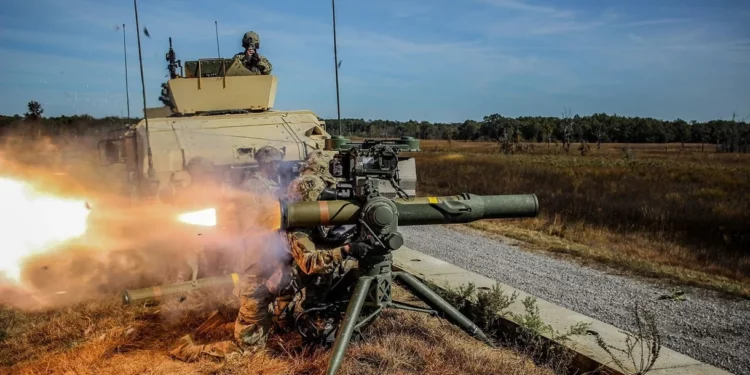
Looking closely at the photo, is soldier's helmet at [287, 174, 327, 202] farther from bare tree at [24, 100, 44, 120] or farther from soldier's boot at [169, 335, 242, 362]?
bare tree at [24, 100, 44, 120]

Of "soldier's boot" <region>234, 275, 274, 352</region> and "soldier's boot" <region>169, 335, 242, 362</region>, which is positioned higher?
"soldier's boot" <region>234, 275, 274, 352</region>

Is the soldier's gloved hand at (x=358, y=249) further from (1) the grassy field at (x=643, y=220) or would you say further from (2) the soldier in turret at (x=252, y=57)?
(2) the soldier in turret at (x=252, y=57)

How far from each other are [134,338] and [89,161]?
26.9 feet

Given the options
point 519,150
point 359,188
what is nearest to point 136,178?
point 359,188

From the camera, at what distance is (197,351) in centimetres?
549

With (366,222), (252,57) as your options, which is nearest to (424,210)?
(366,222)

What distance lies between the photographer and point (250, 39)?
1166cm

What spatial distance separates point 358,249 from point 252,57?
7.84 meters

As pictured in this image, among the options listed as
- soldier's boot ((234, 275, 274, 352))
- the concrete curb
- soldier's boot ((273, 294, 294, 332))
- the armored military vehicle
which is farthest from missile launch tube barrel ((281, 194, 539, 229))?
the armored military vehicle

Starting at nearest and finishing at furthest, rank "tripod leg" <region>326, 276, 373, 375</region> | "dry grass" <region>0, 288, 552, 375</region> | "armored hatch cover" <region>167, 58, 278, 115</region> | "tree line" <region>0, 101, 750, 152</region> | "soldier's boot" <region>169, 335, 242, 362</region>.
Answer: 1. "tripod leg" <region>326, 276, 373, 375</region>
2. "dry grass" <region>0, 288, 552, 375</region>
3. "soldier's boot" <region>169, 335, 242, 362</region>
4. "armored hatch cover" <region>167, 58, 278, 115</region>
5. "tree line" <region>0, 101, 750, 152</region>

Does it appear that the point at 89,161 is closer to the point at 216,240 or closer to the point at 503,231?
the point at 216,240

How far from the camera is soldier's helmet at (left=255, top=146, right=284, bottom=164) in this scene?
8906 millimetres

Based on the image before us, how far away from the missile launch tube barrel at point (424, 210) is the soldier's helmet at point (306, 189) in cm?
55

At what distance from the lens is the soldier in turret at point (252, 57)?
1160 cm
